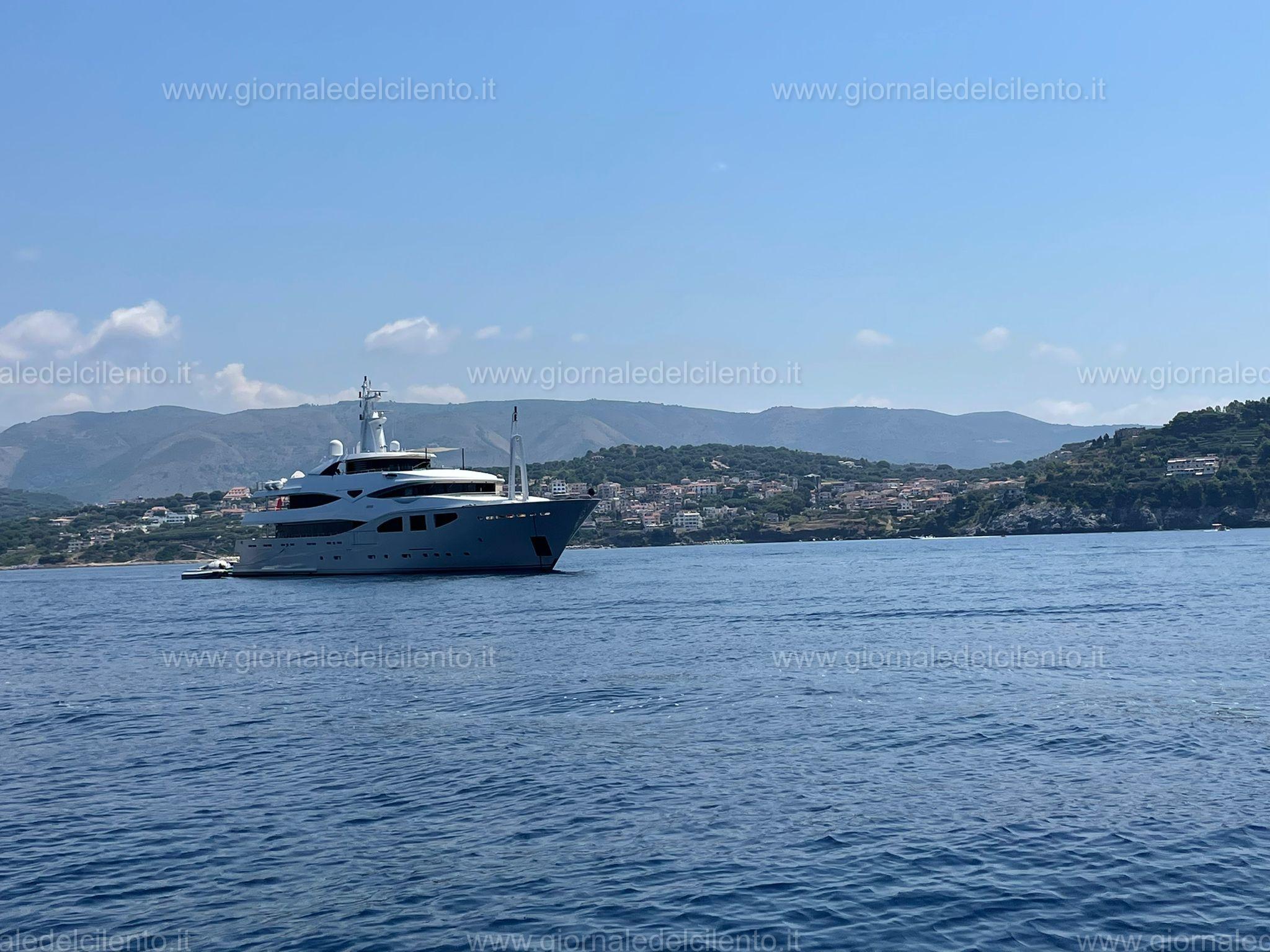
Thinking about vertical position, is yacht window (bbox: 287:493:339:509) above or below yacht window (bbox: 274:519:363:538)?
above

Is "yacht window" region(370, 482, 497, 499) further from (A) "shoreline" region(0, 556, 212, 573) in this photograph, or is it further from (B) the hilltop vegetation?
(B) the hilltop vegetation

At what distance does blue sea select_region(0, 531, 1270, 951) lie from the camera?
12.3 m

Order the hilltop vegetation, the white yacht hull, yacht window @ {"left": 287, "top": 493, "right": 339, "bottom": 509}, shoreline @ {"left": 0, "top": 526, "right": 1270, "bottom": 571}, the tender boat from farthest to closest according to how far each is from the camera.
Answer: shoreline @ {"left": 0, "top": 526, "right": 1270, "bottom": 571}, the hilltop vegetation, the tender boat, yacht window @ {"left": 287, "top": 493, "right": 339, "bottom": 509}, the white yacht hull

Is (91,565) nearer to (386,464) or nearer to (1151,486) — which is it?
(386,464)

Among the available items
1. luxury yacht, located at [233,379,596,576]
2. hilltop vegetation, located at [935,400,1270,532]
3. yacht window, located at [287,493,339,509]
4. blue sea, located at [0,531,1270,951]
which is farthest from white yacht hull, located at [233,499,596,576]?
hilltop vegetation, located at [935,400,1270,532]

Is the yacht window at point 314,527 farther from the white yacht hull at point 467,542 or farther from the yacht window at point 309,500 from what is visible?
the yacht window at point 309,500

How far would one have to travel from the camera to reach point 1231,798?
1616cm

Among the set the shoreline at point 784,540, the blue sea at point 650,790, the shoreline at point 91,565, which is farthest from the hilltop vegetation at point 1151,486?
the blue sea at point 650,790

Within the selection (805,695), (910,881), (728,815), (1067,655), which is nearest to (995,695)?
(805,695)

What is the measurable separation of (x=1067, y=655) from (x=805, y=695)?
10419 millimetres

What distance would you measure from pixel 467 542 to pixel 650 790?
58.3 m

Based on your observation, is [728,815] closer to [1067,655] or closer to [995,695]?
[995,695]

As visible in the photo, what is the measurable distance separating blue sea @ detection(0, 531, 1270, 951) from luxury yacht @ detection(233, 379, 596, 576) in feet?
110

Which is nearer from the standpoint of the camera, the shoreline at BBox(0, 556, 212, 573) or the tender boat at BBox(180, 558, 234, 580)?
the tender boat at BBox(180, 558, 234, 580)
